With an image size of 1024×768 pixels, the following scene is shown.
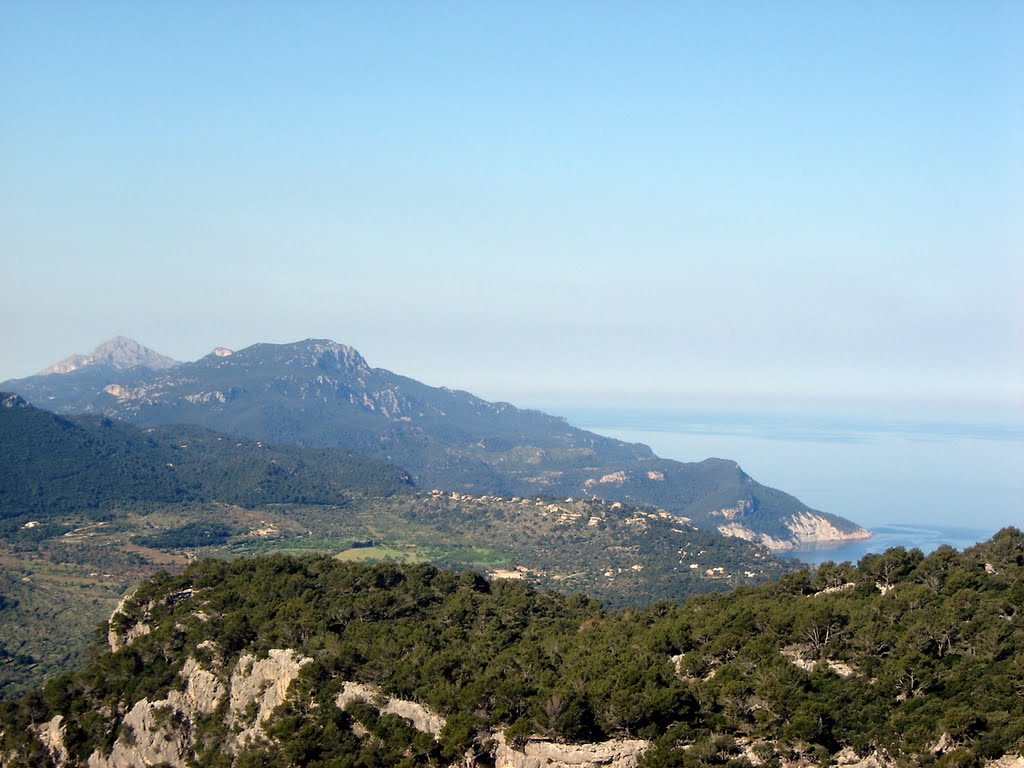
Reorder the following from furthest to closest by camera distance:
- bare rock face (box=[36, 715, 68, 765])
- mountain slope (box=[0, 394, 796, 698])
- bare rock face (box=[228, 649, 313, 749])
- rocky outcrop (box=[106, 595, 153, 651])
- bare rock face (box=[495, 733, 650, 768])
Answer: mountain slope (box=[0, 394, 796, 698])
rocky outcrop (box=[106, 595, 153, 651])
bare rock face (box=[36, 715, 68, 765])
bare rock face (box=[228, 649, 313, 749])
bare rock face (box=[495, 733, 650, 768])

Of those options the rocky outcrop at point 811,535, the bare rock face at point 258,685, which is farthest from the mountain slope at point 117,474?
the bare rock face at point 258,685

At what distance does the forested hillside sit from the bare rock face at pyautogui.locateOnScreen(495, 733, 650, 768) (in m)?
0.41

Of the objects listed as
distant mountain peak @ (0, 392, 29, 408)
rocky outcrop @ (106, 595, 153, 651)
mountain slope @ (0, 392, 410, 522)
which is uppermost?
distant mountain peak @ (0, 392, 29, 408)

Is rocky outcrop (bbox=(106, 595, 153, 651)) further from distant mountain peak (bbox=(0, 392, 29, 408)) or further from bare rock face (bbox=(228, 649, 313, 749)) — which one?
distant mountain peak (bbox=(0, 392, 29, 408))

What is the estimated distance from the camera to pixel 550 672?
3197 cm

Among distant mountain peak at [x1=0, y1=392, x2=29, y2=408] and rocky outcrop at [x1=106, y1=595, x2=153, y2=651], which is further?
distant mountain peak at [x1=0, y1=392, x2=29, y2=408]

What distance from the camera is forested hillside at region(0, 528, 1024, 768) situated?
26984 mm

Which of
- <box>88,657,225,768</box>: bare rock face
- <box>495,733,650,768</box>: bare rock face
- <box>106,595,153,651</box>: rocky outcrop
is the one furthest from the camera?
<box>106,595,153,651</box>: rocky outcrop

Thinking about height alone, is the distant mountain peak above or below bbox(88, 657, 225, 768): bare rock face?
above

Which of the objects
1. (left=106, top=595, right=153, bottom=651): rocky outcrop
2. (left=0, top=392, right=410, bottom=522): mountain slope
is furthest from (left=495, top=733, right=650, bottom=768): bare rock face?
(left=0, top=392, right=410, bottom=522): mountain slope

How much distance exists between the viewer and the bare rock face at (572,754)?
86.4ft

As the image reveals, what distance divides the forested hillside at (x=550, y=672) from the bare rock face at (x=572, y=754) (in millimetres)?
411

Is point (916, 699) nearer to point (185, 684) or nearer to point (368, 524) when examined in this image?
point (185, 684)

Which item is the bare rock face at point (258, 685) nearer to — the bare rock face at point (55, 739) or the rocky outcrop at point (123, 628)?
the bare rock face at point (55, 739)
